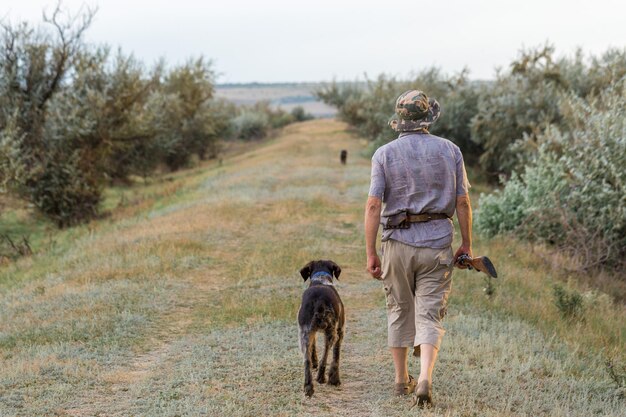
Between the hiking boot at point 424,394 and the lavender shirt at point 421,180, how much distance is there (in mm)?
1137

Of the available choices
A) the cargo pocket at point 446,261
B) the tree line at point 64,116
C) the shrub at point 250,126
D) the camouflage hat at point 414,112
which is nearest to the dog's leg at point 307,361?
the cargo pocket at point 446,261

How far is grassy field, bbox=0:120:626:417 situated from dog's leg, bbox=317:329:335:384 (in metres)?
0.12

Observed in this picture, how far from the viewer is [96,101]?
23.8 metres

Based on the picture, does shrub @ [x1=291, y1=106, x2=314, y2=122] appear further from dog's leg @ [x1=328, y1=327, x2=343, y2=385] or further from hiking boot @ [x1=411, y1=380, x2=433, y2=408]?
hiking boot @ [x1=411, y1=380, x2=433, y2=408]

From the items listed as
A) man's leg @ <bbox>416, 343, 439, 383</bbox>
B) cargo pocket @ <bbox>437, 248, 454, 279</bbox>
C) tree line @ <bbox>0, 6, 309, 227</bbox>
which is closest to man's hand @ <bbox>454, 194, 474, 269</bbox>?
cargo pocket @ <bbox>437, 248, 454, 279</bbox>

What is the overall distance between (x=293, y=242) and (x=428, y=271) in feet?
29.4

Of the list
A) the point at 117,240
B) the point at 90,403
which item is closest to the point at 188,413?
the point at 90,403

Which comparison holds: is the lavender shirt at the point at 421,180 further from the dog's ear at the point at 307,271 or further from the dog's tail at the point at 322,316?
the dog's ear at the point at 307,271

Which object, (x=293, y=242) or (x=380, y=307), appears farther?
(x=293, y=242)

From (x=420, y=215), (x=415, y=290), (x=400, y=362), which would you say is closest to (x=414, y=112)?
(x=420, y=215)

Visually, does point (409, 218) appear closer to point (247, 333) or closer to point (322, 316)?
point (322, 316)

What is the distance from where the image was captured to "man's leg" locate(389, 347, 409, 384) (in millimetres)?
5504

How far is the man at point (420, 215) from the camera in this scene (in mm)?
5242

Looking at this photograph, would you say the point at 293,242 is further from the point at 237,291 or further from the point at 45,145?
the point at 45,145
